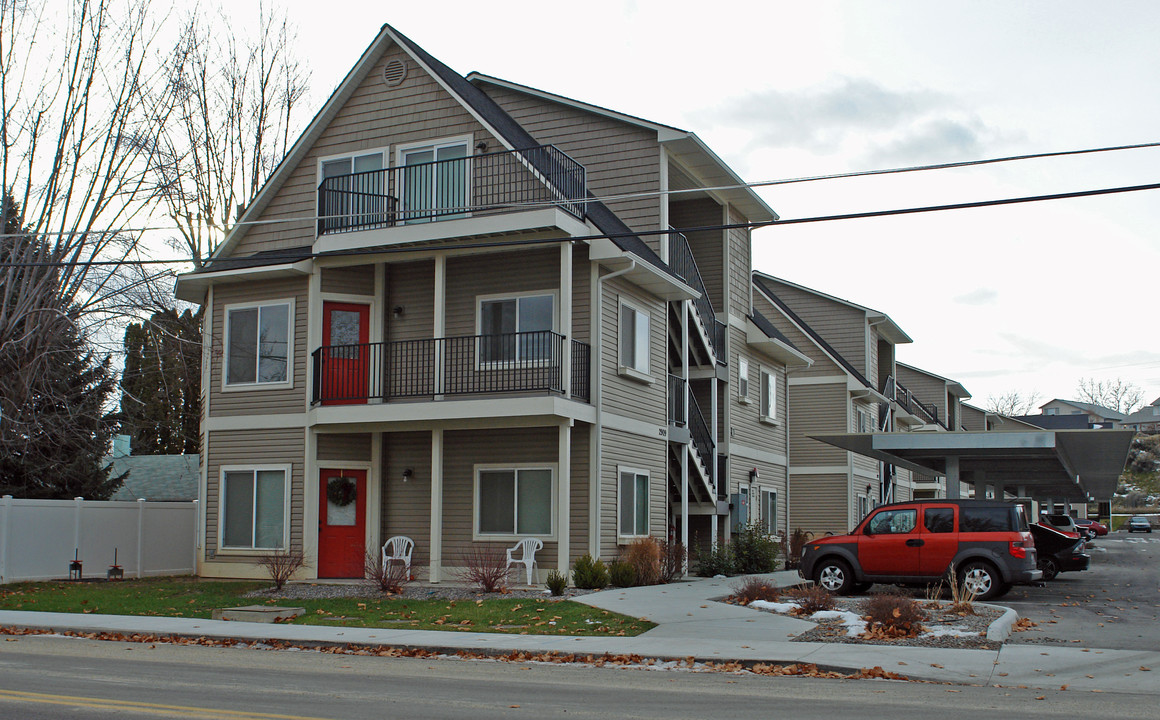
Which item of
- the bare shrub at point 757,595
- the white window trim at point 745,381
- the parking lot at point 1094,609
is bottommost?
the parking lot at point 1094,609

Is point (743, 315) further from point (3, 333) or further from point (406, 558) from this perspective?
point (3, 333)

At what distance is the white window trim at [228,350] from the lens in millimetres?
22312

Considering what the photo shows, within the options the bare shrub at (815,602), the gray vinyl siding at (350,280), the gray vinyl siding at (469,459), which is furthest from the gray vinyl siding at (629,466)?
the gray vinyl siding at (350,280)

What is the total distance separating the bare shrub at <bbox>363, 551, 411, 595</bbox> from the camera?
19156mm

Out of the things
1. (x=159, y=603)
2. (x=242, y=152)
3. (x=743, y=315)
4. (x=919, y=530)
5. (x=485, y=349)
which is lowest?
(x=159, y=603)

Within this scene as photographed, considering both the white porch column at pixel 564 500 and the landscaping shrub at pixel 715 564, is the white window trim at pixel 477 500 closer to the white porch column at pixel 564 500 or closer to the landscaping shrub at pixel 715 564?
the white porch column at pixel 564 500

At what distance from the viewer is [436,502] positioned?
2036 cm

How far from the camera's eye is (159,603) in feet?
58.3

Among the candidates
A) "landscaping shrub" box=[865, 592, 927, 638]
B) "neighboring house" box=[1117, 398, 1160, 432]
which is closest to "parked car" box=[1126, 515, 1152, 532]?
"neighboring house" box=[1117, 398, 1160, 432]

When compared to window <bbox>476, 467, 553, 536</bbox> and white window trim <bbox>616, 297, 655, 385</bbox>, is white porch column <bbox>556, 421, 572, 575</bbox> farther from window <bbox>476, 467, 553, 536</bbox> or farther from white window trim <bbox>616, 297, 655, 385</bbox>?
white window trim <bbox>616, 297, 655, 385</bbox>

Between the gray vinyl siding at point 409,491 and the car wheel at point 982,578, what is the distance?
33.6 ft

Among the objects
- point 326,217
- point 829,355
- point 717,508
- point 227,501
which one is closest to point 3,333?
point 227,501

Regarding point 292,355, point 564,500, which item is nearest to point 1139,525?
point 564,500

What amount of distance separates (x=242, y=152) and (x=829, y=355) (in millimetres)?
20803
